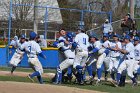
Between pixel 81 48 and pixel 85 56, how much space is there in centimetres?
34

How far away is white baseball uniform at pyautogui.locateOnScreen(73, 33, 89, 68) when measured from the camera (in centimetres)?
1694

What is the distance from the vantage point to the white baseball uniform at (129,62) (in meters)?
17.3

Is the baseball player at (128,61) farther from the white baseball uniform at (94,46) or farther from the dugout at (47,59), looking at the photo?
the dugout at (47,59)

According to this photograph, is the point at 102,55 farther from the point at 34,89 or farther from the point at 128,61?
the point at 34,89

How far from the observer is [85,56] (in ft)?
56.0

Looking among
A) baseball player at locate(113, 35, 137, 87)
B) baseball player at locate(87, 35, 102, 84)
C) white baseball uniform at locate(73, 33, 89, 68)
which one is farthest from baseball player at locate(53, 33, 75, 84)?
baseball player at locate(113, 35, 137, 87)

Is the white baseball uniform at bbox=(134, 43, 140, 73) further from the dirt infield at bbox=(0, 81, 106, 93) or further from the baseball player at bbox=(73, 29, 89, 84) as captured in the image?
the dirt infield at bbox=(0, 81, 106, 93)

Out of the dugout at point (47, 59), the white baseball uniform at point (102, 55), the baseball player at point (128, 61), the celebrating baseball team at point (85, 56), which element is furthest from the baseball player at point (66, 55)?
the dugout at point (47, 59)

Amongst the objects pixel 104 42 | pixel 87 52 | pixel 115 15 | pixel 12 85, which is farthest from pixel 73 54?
pixel 115 15

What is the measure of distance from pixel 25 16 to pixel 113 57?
72.6 ft

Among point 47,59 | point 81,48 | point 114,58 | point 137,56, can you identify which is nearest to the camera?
point 81,48

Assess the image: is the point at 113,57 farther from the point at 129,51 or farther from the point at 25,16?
the point at 25,16

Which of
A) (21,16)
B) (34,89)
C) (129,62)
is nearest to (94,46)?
(129,62)

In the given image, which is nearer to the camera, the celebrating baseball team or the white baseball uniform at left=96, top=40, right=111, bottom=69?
the celebrating baseball team
